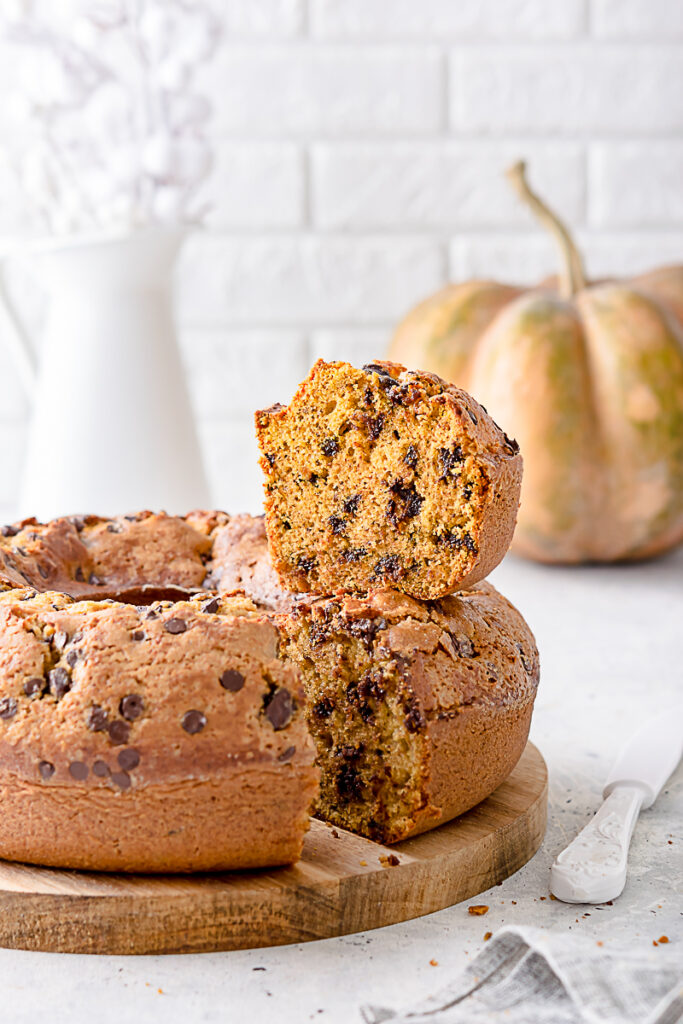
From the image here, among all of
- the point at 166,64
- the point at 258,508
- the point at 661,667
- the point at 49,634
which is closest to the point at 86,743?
the point at 49,634

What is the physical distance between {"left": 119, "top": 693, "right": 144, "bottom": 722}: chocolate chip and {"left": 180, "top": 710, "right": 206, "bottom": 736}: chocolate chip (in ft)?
0.15

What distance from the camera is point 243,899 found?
124 centimetres

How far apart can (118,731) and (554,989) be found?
504mm

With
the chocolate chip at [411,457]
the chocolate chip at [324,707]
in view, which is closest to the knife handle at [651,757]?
the chocolate chip at [324,707]

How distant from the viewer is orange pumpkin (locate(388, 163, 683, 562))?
2799 millimetres

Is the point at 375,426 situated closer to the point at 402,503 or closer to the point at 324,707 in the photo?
the point at 402,503

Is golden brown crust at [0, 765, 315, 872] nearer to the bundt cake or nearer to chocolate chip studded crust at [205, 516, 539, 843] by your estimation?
the bundt cake

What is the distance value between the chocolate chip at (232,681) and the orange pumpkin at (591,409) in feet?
5.52

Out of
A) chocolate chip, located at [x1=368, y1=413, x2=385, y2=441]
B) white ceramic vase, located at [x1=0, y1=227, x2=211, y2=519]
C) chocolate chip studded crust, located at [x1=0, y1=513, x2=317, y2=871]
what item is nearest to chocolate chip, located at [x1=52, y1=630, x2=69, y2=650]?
chocolate chip studded crust, located at [x1=0, y1=513, x2=317, y2=871]

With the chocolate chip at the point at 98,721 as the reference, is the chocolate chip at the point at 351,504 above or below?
above

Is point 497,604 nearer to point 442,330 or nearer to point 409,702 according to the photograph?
point 409,702

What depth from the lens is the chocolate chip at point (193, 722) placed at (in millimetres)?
1229

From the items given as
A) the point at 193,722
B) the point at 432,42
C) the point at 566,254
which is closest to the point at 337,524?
the point at 193,722

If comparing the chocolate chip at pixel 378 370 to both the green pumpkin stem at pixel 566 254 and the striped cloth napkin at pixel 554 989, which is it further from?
the green pumpkin stem at pixel 566 254
